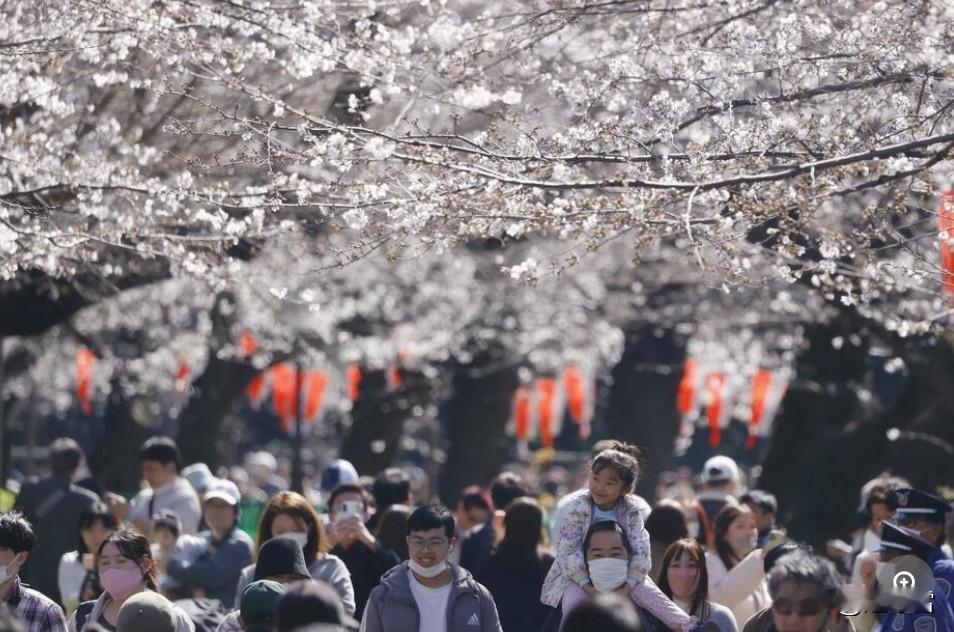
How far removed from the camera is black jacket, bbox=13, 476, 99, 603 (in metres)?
11.7

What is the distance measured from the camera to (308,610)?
509 centimetres

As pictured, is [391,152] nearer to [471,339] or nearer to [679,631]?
[679,631]

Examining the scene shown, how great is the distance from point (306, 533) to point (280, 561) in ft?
4.89

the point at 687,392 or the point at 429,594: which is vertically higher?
the point at 687,392

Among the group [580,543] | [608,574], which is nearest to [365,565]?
[580,543]

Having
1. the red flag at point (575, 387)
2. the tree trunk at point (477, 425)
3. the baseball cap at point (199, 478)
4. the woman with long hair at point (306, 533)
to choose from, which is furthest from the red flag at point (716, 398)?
the woman with long hair at point (306, 533)

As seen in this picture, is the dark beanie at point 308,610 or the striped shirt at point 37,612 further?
the striped shirt at point 37,612

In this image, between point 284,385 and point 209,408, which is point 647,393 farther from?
point 284,385

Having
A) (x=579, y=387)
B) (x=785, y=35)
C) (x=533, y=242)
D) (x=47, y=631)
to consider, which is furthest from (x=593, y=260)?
(x=47, y=631)

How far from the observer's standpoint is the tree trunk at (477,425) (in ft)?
81.1

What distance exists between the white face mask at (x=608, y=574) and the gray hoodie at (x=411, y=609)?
568mm

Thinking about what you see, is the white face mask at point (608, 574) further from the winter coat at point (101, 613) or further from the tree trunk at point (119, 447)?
the tree trunk at point (119, 447)

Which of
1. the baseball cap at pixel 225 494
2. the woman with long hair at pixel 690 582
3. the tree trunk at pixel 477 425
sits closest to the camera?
the woman with long hair at pixel 690 582

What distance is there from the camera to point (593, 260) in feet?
73.8
